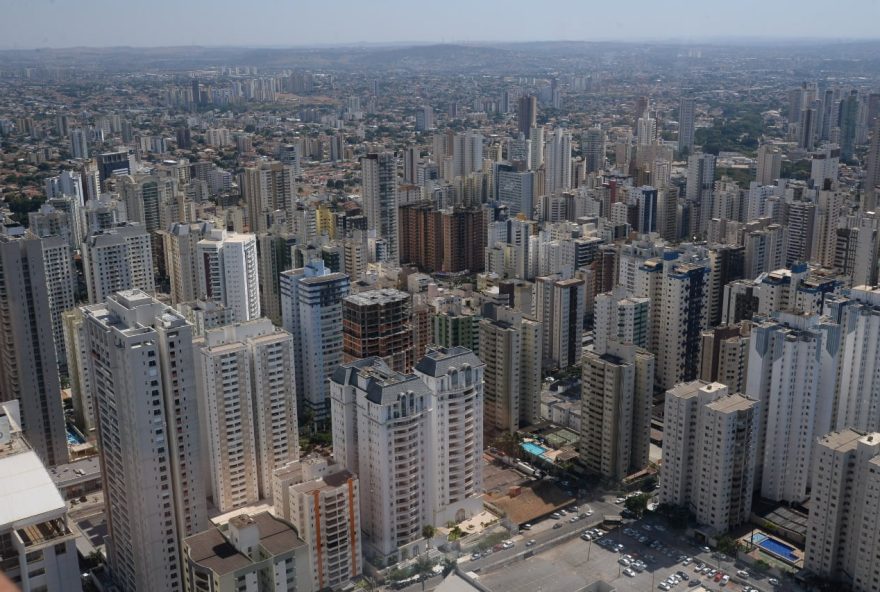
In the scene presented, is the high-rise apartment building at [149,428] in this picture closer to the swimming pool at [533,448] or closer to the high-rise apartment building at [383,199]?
the swimming pool at [533,448]

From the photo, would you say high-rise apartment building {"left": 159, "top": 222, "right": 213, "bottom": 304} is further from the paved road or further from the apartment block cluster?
the paved road

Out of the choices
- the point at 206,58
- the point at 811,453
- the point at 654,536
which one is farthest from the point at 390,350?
the point at 206,58

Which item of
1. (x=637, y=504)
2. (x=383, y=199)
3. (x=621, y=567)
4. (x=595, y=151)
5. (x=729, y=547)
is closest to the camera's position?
(x=621, y=567)

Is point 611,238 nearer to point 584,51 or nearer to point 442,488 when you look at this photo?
point 442,488

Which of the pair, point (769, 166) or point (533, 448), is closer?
point (533, 448)

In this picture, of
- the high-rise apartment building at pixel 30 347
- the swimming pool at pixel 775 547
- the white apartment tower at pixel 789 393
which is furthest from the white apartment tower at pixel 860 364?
the high-rise apartment building at pixel 30 347

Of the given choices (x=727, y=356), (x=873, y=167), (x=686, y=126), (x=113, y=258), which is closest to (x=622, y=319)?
(x=727, y=356)

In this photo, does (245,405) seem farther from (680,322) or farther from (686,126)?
(686,126)
